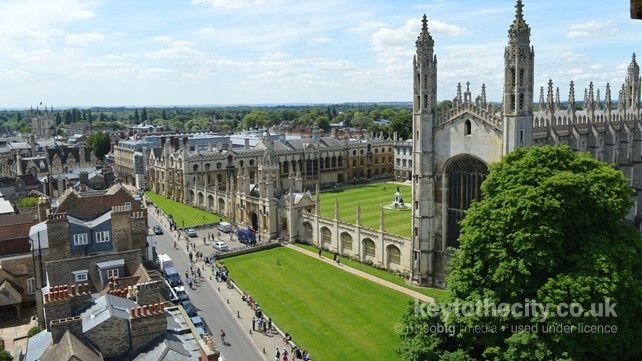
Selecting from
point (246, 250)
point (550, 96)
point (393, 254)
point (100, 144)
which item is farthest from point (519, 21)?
point (100, 144)

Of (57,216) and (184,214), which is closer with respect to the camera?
(57,216)

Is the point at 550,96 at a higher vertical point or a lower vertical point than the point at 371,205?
higher

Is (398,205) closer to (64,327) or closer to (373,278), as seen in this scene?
(373,278)

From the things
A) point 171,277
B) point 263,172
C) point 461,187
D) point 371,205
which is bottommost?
point 371,205

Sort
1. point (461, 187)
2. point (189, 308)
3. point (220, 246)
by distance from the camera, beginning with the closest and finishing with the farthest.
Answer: point (189, 308) < point (461, 187) < point (220, 246)

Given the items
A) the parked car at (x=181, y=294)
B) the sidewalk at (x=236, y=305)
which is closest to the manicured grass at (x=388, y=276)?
the sidewalk at (x=236, y=305)

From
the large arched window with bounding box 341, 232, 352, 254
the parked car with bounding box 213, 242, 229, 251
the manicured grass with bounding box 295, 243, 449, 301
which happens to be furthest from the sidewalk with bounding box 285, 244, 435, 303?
the parked car with bounding box 213, 242, 229, 251

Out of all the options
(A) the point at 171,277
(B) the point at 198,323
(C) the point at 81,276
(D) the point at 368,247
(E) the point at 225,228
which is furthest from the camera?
(E) the point at 225,228

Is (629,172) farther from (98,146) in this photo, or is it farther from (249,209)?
(98,146)
